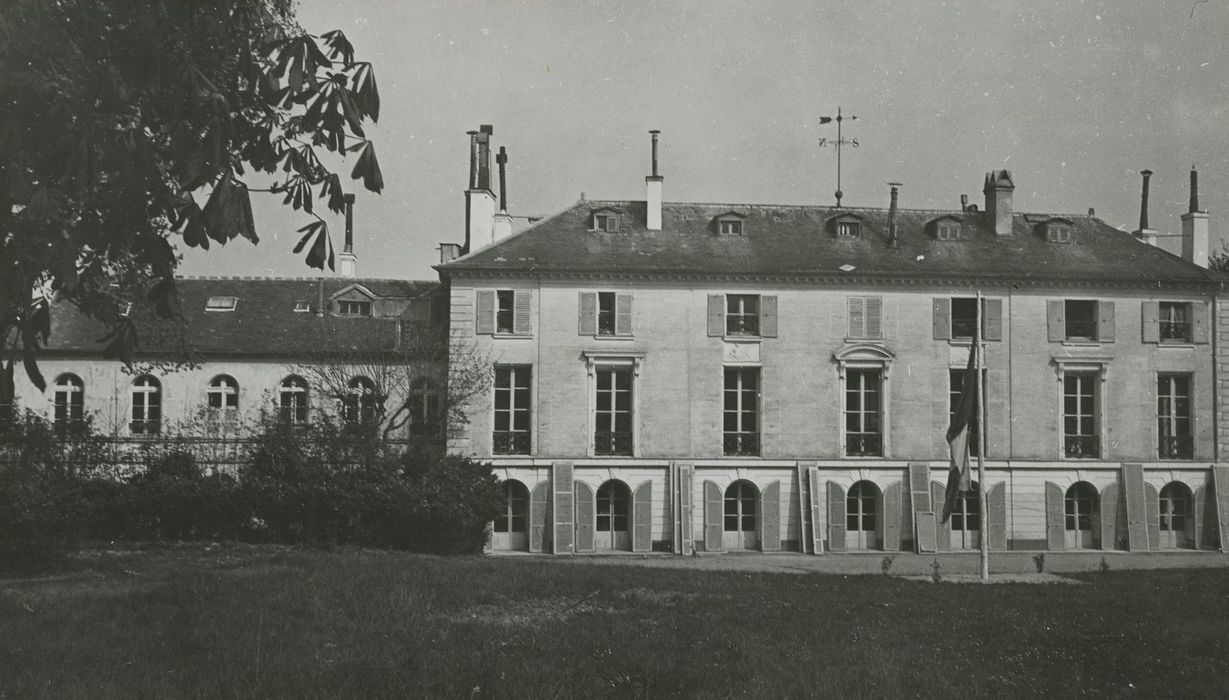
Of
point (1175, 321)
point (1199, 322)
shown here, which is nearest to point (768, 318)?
point (1175, 321)


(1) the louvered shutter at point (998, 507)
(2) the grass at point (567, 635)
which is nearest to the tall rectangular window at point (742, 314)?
(1) the louvered shutter at point (998, 507)

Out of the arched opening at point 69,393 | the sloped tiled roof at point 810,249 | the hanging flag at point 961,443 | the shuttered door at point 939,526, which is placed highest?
the sloped tiled roof at point 810,249

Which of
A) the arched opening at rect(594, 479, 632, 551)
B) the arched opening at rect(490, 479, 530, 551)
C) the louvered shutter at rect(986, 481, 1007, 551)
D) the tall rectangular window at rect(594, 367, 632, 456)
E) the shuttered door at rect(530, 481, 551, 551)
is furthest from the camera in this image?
the louvered shutter at rect(986, 481, 1007, 551)

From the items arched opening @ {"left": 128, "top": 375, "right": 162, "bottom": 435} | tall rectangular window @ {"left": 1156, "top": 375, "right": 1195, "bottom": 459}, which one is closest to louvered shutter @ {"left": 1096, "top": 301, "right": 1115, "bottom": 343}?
tall rectangular window @ {"left": 1156, "top": 375, "right": 1195, "bottom": 459}

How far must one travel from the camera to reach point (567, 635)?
11312 mm

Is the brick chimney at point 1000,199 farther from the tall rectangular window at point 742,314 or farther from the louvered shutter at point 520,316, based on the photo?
the louvered shutter at point 520,316

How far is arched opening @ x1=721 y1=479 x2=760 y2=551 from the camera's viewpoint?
34438 mm

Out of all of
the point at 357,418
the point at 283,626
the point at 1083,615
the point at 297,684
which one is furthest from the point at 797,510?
the point at 297,684

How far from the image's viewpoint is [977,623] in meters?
12.9

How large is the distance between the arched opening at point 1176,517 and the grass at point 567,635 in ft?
63.8

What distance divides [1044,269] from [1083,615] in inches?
947

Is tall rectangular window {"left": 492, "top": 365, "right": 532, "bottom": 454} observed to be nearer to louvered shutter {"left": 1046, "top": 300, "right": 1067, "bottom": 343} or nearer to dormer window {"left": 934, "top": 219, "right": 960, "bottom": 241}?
dormer window {"left": 934, "top": 219, "right": 960, "bottom": 241}

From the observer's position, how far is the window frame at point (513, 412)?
34000 millimetres

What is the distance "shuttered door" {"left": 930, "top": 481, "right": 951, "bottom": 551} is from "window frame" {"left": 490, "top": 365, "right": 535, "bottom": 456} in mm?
12841
